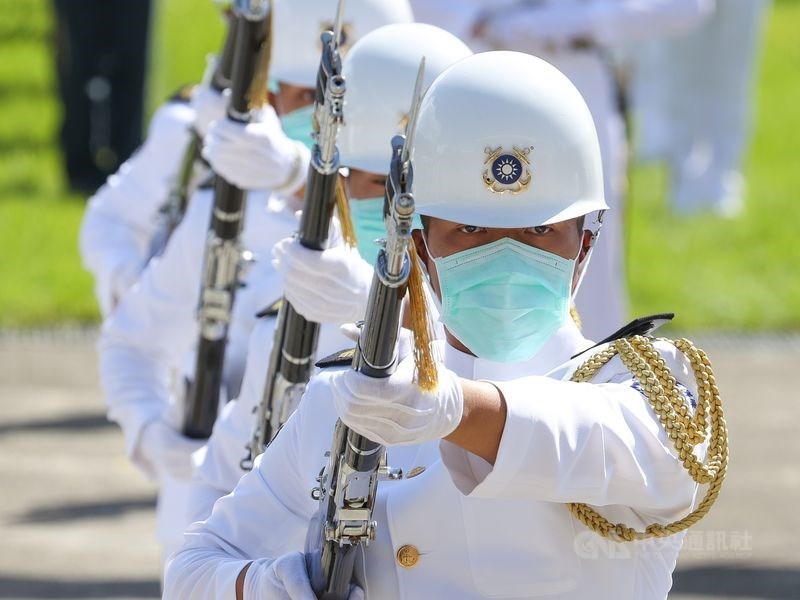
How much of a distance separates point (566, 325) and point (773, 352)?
7088 mm

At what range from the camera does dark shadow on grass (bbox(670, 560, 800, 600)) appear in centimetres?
649

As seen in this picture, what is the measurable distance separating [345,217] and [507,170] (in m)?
0.62

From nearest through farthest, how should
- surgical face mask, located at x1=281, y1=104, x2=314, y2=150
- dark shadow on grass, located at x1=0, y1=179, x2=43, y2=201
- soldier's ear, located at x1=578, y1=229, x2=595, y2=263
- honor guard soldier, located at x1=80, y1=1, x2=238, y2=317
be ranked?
soldier's ear, located at x1=578, y1=229, x2=595, y2=263 → surgical face mask, located at x1=281, y1=104, x2=314, y2=150 → honor guard soldier, located at x1=80, y1=1, x2=238, y2=317 → dark shadow on grass, located at x1=0, y1=179, x2=43, y2=201

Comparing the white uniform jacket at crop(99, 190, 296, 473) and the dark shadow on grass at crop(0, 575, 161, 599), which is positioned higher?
the white uniform jacket at crop(99, 190, 296, 473)

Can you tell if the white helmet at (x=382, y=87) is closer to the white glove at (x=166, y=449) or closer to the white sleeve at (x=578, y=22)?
the white glove at (x=166, y=449)

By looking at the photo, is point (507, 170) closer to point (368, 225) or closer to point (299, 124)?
point (368, 225)

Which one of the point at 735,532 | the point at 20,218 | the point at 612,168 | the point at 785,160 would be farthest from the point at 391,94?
the point at 785,160

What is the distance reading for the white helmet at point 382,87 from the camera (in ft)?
13.5

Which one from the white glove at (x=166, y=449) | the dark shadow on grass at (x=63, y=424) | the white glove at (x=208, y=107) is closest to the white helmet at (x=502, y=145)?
the white glove at (x=166, y=449)

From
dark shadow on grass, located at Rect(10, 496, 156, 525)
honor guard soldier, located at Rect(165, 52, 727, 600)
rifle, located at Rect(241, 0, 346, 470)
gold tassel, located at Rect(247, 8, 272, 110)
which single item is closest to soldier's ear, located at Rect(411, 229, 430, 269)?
honor guard soldier, located at Rect(165, 52, 727, 600)

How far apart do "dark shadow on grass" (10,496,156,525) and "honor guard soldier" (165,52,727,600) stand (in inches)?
171

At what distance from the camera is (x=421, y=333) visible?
2.65m

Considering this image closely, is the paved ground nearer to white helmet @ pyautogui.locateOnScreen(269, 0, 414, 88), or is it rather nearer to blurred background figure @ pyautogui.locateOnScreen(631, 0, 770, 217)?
white helmet @ pyautogui.locateOnScreen(269, 0, 414, 88)

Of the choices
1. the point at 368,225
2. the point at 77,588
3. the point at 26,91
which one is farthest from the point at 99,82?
the point at 368,225
